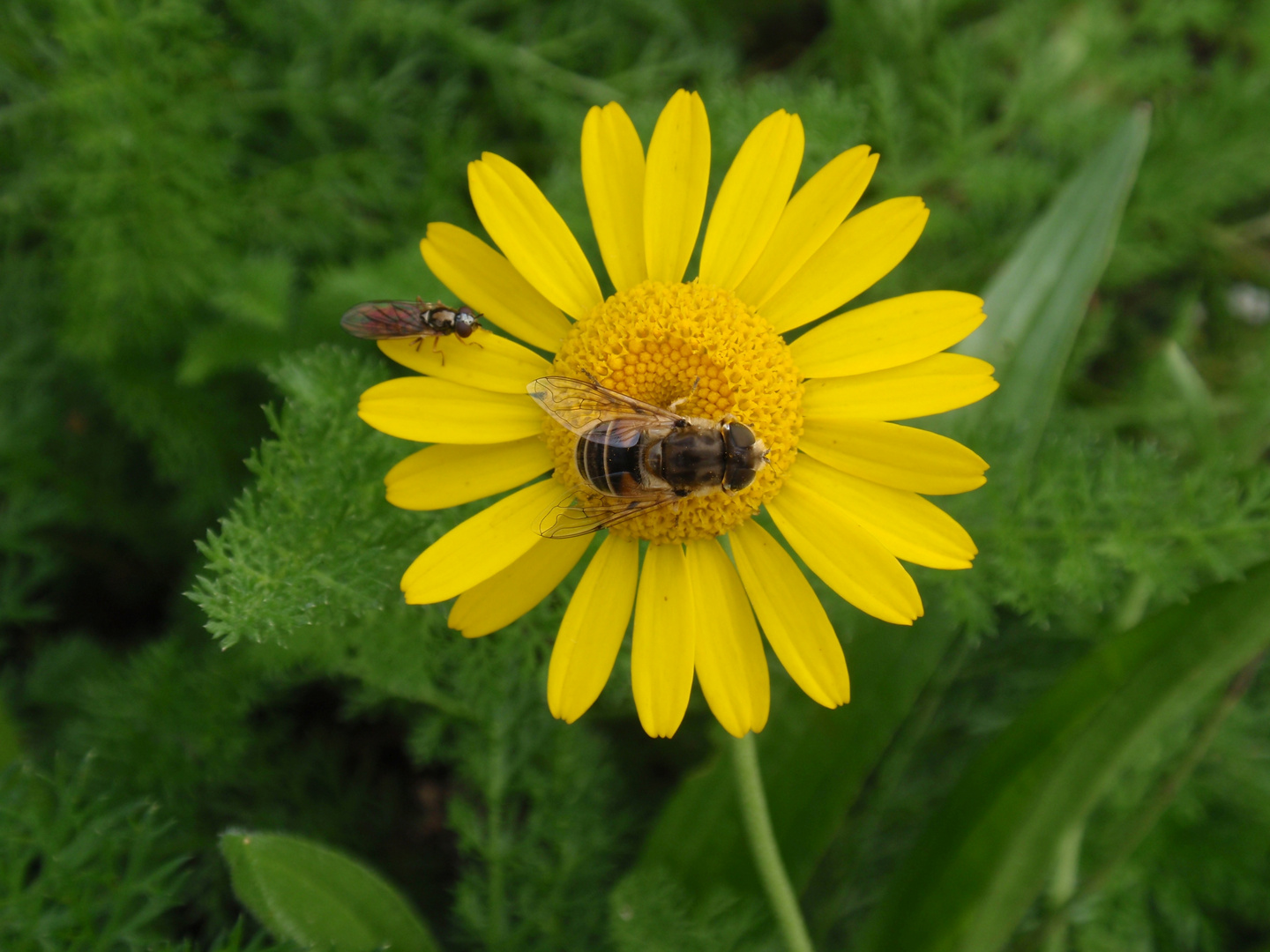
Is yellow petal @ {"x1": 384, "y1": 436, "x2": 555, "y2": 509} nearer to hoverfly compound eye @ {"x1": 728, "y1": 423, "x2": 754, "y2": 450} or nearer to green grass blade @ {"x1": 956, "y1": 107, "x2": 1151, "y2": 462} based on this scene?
hoverfly compound eye @ {"x1": 728, "y1": 423, "x2": 754, "y2": 450}

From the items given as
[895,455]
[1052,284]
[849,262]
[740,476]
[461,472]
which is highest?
[1052,284]

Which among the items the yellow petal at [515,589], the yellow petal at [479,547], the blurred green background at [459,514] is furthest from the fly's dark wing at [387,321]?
the yellow petal at [515,589]

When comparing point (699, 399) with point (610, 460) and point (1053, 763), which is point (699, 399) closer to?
point (610, 460)

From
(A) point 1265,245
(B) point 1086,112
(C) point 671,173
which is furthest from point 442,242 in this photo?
(A) point 1265,245

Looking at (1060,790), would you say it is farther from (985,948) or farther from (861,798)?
(861,798)

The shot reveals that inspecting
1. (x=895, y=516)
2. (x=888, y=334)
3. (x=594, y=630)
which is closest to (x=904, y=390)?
(x=888, y=334)

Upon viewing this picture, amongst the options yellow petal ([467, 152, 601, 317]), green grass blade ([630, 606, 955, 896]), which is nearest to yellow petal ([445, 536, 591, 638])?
yellow petal ([467, 152, 601, 317])
